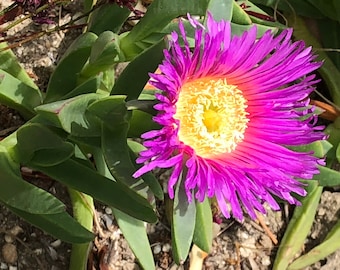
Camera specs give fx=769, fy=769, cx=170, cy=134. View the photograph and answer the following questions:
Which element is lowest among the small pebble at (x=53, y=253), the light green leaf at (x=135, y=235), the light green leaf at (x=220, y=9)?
the small pebble at (x=53, y=253)

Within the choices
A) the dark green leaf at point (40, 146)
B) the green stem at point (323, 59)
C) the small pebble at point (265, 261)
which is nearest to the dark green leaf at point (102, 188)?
the dark green leaf at point (40, 146)

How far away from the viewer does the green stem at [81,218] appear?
1.23 metres

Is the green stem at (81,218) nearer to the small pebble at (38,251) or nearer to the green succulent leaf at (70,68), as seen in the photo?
the small pebble at (38,251)

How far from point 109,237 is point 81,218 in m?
0.13

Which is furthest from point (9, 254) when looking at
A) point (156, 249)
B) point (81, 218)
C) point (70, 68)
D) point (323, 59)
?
point (323, 59)

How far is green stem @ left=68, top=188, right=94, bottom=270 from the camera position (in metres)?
1.23

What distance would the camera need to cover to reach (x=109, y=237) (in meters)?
1.34

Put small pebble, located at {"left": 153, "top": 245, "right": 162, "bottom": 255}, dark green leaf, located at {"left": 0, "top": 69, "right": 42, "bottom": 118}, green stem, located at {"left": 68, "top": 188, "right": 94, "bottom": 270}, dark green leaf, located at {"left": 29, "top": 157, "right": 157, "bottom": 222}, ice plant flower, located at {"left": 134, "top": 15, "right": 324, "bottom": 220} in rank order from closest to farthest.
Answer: ice plant flower, located at {"left": 134, "top": 15, "right": 324, "bottom": 220}
dark green leaf, located at {"left": 29, "top": 157, "right": 157, "bottom": 222}
dark green leaf, located at {"left": 0, "top": 69, "right": 42, "bottom": 118}
green stem, located at {"left": 68, "top": 188, "right": 94, "bottom": 270}
small pebble, located at {"left": 153, "top": 245, "right": 162, "bottom": 255}

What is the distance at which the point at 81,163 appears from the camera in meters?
1.08

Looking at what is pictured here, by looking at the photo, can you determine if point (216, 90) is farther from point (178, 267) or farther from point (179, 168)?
point (178, 267)

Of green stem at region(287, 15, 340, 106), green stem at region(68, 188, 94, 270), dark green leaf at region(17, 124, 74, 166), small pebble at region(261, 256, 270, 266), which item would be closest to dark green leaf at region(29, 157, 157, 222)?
dark green leaf at region(17, 124, 74, 166)

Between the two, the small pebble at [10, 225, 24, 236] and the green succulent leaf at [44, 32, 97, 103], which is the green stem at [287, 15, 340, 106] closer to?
the green succulent leaf at [44, 32, 97, 103]

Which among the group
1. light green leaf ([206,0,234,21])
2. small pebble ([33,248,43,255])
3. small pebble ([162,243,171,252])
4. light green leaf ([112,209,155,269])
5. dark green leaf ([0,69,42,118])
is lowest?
small pebble ([162,243,171,252])

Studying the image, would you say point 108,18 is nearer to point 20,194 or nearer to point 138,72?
point 138,72
